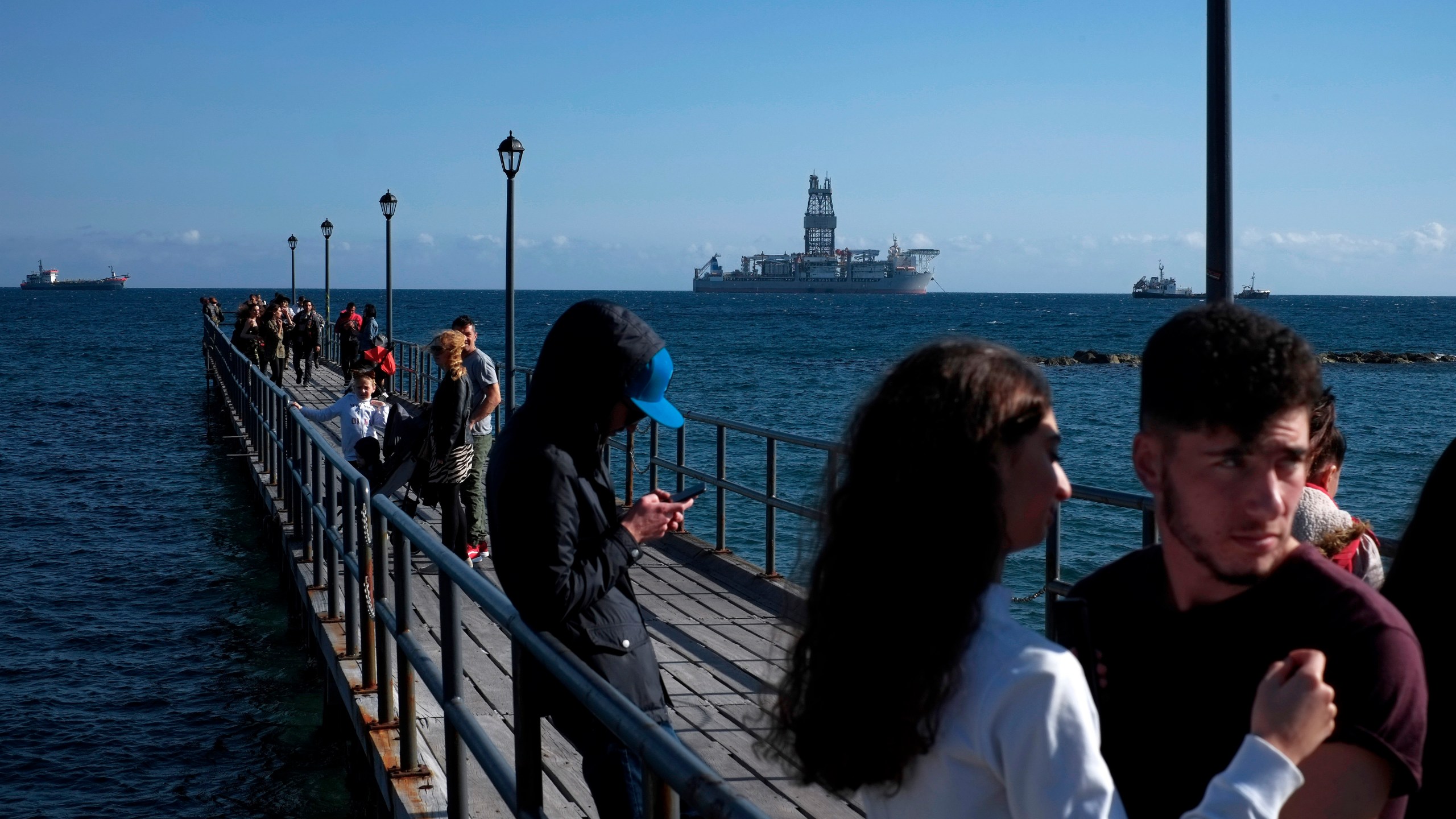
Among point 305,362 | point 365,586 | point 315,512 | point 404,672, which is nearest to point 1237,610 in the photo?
point 404,672

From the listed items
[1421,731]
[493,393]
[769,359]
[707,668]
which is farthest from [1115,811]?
[769,359]

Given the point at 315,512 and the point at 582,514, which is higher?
the point at 582,514

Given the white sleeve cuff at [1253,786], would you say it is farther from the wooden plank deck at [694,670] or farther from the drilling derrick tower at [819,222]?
the drilling derrick tower at [819,222]

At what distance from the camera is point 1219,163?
15.1ft

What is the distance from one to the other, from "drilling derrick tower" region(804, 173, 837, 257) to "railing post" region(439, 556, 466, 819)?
7337 inches

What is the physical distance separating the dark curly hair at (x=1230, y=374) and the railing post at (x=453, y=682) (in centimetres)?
204

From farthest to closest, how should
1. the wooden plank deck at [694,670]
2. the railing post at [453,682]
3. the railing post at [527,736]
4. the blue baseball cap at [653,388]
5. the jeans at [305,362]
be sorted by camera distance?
the jeans at [305,362], the wooden plank deck at [694,670], the railing post at [453,682], the blue baseball cap at [653,388], the railing post at [527,736]

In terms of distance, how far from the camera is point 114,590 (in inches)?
470

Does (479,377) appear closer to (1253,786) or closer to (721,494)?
(721,494)

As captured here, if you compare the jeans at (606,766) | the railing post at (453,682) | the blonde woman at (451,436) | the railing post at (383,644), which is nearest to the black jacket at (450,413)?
the blonde woman at (451,436)

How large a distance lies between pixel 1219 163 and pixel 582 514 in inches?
114

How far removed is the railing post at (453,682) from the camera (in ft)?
10.5

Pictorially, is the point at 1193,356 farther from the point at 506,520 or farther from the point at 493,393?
the point at 493,393

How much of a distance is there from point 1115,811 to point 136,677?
918cm
